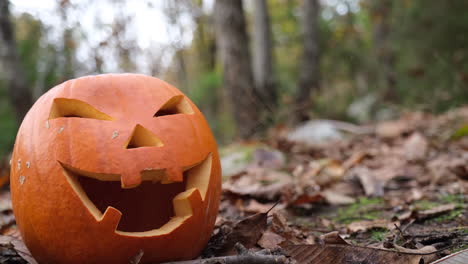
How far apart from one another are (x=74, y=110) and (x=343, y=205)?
6.42 feet

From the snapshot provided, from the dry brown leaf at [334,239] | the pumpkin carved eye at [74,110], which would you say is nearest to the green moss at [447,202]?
the dry brown leaf at [334,239]

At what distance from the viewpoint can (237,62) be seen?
622 centimetres

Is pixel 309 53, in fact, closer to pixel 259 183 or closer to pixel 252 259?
pixel 259 183

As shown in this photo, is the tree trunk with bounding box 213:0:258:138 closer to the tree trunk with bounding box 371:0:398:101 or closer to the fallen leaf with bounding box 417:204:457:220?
the fallen leaf with bounding box 417:204:457:220

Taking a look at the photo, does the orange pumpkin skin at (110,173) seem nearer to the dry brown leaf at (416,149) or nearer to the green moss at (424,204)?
the green moss at (424,204)

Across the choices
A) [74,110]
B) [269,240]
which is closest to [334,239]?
[269,240]

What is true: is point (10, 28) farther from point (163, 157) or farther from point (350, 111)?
point (350, 111)

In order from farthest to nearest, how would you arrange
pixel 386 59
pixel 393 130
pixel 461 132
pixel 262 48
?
pixel 386 59 → pixel 262 48 → pixel 393 130 → pixel 461 132

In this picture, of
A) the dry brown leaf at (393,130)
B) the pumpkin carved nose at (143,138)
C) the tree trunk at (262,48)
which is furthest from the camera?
the tree trunk at (262,48)

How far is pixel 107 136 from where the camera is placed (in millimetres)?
1558

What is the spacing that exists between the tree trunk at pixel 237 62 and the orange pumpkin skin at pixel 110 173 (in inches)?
168

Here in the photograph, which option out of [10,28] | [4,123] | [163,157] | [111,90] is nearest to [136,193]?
[163,157]

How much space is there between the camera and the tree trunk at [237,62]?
6078 mm

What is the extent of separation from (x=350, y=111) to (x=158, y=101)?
10.1 metres
